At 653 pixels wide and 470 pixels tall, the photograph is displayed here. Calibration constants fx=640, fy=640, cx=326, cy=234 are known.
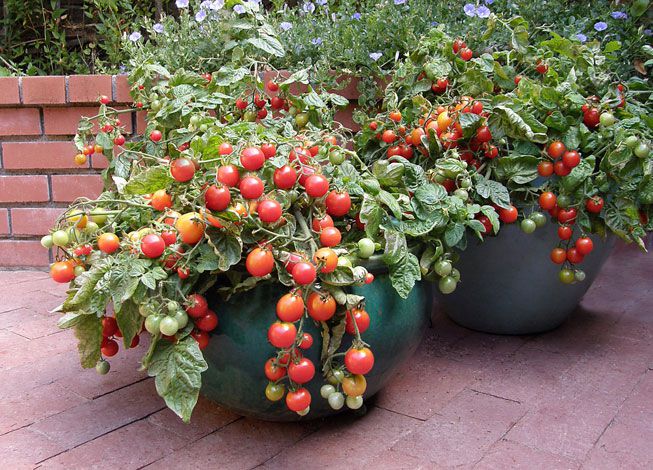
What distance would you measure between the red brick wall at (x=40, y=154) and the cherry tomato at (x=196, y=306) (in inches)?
48.6

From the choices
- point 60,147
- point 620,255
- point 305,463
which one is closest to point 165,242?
point 305,463

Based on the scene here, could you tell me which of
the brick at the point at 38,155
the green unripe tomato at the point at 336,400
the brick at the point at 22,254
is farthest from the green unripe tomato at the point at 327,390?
the brick at the point at 22,254

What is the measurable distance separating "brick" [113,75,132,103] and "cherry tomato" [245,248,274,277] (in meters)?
1.34

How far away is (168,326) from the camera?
96 centimetres

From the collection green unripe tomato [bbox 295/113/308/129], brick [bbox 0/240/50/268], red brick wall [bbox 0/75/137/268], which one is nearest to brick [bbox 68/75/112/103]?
red brick wall [bbox 0/75/137/268]

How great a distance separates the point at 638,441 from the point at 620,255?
1.41 meters

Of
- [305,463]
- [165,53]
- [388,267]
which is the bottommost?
[305,463]

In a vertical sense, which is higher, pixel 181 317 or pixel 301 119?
pixel 301 119

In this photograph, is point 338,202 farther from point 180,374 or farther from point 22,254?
point 22,254

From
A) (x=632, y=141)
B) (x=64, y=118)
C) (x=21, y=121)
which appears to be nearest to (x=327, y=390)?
(x=632, y=141)

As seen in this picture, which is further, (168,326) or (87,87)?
(87,87)

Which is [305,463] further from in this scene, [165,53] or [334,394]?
[165,53]

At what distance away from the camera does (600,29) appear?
1.86m

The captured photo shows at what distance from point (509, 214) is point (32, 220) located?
169 cm
